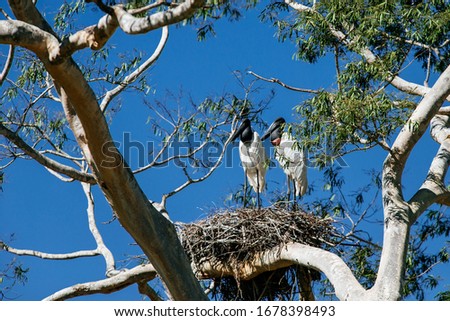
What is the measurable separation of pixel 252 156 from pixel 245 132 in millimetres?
342

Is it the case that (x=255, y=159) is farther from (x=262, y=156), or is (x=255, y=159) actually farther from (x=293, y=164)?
(x=293, y=164)

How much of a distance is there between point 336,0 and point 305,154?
6.56 ft

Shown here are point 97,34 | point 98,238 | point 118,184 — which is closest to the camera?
point 97,34

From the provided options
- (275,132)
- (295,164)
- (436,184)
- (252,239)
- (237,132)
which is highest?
(275,132)

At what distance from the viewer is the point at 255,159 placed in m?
11.5

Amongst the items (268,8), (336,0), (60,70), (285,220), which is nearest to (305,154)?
(285,220)

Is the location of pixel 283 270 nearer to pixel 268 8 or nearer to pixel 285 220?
pixel 285 220

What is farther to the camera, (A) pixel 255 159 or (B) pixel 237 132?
(A) pixel 255 159

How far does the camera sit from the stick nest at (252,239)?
346 inches

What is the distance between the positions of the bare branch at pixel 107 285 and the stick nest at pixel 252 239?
0.52 m

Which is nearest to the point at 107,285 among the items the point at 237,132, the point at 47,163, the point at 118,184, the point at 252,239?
the point at 252,239

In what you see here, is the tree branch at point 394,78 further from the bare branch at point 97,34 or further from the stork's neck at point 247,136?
the bare branch at point 97,34

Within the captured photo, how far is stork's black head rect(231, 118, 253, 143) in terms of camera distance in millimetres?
11234

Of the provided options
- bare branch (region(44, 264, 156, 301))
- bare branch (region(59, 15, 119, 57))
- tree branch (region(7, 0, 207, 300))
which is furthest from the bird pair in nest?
bare branch (region(59, 15, 119, 57))
